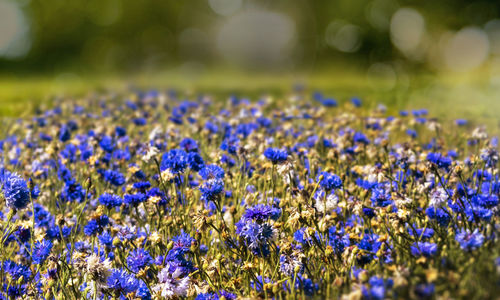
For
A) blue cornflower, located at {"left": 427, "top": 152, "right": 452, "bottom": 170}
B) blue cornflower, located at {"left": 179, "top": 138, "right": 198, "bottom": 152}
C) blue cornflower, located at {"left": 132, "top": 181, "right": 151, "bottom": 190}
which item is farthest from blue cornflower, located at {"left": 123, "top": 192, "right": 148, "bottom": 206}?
blue cornflower, located at {"left": 427, "top": 152, "right": 452, "bottom": 170}

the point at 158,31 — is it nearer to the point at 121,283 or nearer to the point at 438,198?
the point at 438,198

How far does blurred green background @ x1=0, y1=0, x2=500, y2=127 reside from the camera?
1745 centimetres

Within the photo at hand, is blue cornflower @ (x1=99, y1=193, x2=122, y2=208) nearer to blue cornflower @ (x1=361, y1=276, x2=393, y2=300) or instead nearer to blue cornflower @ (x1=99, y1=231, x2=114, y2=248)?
blue cornflower @ (x1=99, y1=231, x2=114, y2=248)

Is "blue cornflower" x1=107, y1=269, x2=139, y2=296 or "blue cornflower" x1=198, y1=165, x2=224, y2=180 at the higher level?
"blue cornflower" x1=198, y1=165, x2=224, y2=180

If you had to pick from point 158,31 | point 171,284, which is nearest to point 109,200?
point 171,284

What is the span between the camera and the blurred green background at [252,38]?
57.3 feet

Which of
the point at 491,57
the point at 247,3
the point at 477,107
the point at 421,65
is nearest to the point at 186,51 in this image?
the point at 247,3

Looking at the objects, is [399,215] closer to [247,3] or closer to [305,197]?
[305,197]

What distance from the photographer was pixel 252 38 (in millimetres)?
20766

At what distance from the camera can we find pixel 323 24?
19.0 metres

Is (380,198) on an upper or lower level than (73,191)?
lower

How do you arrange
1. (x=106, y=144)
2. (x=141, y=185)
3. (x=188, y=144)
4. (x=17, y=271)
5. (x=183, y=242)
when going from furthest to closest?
(x=106, y=144), (x=188, y=144), (x=141, y=185), (x=17, y=271), (x=183, y=242)

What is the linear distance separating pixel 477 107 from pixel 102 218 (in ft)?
19.4

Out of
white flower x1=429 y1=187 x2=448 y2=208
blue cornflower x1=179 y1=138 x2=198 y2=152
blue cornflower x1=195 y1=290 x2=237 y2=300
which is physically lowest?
blue cornflower x1=195 y1=290 x2=237 y2=300
